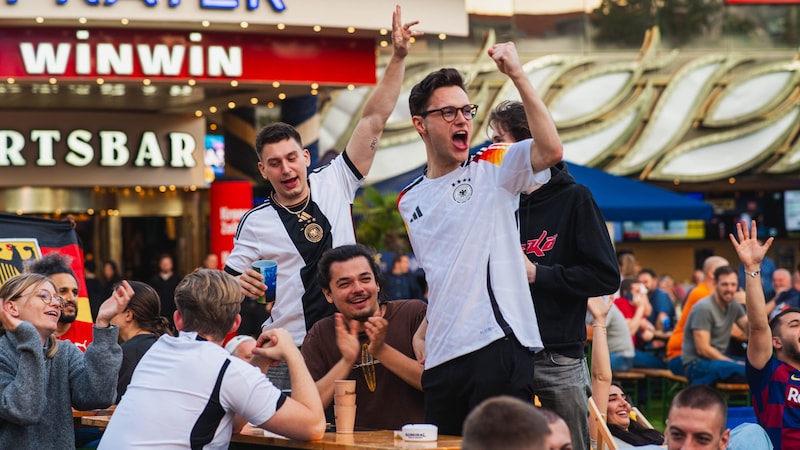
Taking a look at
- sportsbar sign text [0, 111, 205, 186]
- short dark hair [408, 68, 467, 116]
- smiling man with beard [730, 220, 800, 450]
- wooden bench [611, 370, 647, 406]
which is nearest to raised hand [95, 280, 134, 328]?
short dark hair [408, 68, 467, 116]

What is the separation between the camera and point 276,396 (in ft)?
14.9

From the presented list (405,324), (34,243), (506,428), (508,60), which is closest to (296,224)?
(405,324)

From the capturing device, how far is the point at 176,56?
15078 millimetres

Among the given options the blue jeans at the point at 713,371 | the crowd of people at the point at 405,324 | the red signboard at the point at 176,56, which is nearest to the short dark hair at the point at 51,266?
the crowd of people at the point at 405,324

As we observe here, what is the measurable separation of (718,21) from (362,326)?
23.4m

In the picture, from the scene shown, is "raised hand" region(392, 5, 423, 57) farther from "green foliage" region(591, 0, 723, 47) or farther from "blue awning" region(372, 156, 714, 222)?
"green foliage" region(591, 0, 723, 47)

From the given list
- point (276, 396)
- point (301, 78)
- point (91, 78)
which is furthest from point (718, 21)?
point (276, 396)

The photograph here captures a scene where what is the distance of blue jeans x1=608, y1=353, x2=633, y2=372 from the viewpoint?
12.2 meters

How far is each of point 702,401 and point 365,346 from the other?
5.16 ft

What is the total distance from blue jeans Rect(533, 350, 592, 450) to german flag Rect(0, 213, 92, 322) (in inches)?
170

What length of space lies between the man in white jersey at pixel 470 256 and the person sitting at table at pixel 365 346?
0.46 metres

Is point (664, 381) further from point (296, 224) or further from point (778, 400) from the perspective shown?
point (296, 224)

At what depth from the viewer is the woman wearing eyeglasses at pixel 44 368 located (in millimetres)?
5234

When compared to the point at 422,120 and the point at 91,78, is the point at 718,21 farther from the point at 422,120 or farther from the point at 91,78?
the point at 422,120
